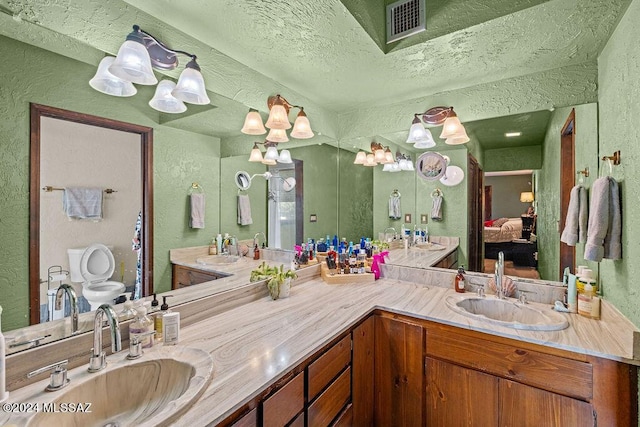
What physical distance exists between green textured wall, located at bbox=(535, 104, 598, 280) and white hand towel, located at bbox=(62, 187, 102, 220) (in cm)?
229

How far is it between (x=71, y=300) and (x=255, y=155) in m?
1.18

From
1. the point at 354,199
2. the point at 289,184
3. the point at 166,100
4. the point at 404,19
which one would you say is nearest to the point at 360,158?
the point at 354,199

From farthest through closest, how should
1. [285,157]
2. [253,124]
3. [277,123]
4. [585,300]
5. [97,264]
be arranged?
[285,157] < [277,123] < [253,124] < [585,300] < [97,264]

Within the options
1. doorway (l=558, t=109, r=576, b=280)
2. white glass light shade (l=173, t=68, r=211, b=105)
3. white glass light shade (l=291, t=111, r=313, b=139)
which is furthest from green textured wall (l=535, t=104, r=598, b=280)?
white glass light shade (l=173, t=68, r=211, b=105)

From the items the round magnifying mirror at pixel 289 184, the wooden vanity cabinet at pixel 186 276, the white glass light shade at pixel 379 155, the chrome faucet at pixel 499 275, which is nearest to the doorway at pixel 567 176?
the chrome faucet at pixel 499 275

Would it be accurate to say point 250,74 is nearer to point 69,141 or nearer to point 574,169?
point 69,141

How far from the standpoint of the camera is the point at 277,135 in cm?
202

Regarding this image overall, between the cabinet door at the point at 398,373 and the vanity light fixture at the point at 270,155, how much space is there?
1198mm

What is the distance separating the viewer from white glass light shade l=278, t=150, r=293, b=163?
2.06 metres

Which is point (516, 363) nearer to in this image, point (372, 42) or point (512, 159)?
point (512, 159)

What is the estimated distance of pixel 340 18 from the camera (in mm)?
1325

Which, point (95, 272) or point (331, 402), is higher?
point (95, 272)

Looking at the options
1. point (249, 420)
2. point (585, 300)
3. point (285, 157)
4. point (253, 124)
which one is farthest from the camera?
point (285, 157)

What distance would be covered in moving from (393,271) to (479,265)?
580 millimetres
